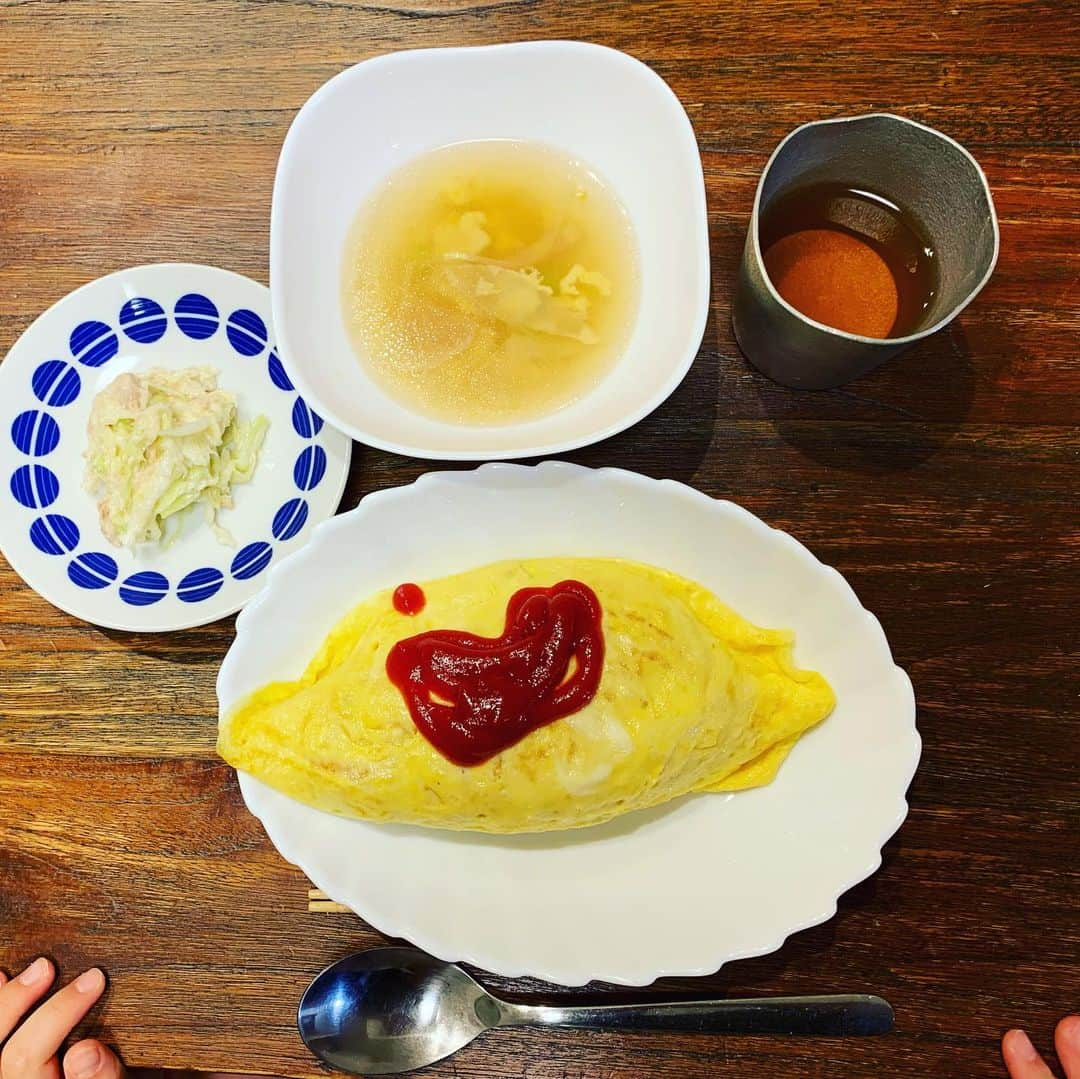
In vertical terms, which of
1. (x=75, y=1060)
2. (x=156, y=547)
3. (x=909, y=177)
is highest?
(x=909, y=177)

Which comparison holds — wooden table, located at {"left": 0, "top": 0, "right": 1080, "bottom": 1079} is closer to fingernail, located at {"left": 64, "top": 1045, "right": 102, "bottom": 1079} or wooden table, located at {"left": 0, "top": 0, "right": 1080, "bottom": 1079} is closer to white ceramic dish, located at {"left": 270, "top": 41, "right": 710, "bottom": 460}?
fingernail, located at {"left": 64, "top": 1045, "right": 102, "bottom": 1079}

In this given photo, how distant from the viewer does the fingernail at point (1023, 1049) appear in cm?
182

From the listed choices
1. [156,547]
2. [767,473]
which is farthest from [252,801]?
[767,473]

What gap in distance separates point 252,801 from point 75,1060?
0.89 m

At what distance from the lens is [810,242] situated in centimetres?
183

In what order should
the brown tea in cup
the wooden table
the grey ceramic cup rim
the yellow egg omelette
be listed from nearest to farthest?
the grey ceramic cup rim, the yellow egg omelette, the brown tea in cup, the wooden table

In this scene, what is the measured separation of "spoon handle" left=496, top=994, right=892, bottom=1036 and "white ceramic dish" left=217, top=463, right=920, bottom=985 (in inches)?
9.5

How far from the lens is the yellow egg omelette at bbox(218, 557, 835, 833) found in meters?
1.65

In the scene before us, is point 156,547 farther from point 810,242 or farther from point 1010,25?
point 1010,25

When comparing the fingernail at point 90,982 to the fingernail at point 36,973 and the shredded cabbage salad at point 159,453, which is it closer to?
the fingernail at point 36,973

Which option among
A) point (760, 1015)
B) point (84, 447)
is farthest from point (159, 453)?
point (760, 1015)

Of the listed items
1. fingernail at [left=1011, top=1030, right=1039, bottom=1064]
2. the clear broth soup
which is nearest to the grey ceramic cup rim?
the clear broth soup

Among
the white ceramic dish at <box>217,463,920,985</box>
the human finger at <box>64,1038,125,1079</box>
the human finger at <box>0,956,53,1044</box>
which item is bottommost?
the human finger at <box>64,1038,125,1079</box>

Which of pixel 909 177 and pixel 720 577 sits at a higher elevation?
pixel 909 177
